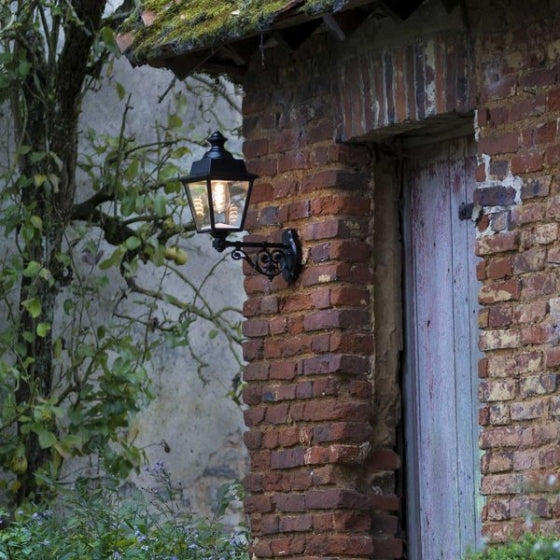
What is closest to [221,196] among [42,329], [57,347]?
[42,329]

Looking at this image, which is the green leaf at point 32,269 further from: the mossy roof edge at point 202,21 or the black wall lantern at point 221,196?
the black wall lantern at point 221,196

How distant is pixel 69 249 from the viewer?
302 inches

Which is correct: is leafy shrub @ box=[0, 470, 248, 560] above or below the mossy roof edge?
below

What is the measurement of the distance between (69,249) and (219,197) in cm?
220

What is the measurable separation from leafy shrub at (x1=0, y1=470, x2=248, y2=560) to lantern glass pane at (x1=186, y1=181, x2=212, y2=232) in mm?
1514

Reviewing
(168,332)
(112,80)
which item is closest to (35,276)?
(168,332)

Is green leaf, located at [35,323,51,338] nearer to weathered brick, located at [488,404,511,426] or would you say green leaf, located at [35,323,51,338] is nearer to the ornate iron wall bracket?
the ornate iron wall bracket

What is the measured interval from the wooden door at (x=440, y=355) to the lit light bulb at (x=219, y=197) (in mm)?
762

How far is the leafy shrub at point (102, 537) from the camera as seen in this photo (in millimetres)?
6227

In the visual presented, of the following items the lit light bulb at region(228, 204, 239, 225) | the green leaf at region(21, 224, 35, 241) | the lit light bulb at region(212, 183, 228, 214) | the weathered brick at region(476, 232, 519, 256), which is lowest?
the weathered brick at region(476, 232, 519, 256)

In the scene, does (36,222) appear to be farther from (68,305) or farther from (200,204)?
(200,204)

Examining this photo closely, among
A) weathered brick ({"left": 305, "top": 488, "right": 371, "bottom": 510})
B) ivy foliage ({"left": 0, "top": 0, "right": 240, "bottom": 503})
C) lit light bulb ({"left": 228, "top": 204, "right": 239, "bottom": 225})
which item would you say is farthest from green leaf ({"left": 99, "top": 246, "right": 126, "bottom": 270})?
weathered brick ({"left": 305, "top": 488, "right": 371, "bottom": 510})

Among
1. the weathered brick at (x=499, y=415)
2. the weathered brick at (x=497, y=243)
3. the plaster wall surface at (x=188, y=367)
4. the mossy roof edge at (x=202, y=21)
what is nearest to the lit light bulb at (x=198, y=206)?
the mossy roof edge at (x=202, y=21)

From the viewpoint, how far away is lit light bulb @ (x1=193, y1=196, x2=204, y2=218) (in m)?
5.70
